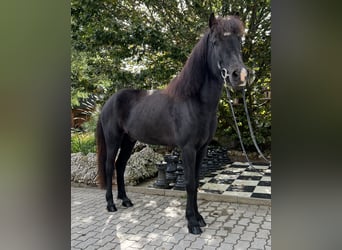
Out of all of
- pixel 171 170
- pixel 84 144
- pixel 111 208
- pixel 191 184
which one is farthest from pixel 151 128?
pixel 84 144

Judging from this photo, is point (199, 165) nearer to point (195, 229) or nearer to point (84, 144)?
point (195, 229)

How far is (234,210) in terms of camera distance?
285cm

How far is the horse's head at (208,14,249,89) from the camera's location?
1870 mm

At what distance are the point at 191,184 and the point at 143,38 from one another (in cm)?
212

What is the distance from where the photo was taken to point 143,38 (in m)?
3.65

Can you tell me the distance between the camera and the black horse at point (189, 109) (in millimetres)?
1980

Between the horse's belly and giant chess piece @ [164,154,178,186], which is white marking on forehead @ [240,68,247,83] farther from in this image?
giant chess piece @ [164,154,178,186]

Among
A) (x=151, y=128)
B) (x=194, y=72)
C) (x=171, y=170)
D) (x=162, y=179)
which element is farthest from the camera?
(x=171, y=170)

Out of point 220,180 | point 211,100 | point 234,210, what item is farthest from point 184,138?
point 220,180

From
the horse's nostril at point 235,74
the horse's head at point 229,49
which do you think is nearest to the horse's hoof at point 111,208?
the horse's head at point 229,49

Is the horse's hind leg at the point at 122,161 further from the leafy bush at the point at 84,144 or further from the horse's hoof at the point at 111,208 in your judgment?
the leafy bush at the point at 84,144

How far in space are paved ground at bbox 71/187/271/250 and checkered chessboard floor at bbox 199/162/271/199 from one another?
1.10 feet

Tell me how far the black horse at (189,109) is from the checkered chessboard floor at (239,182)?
102 cm
